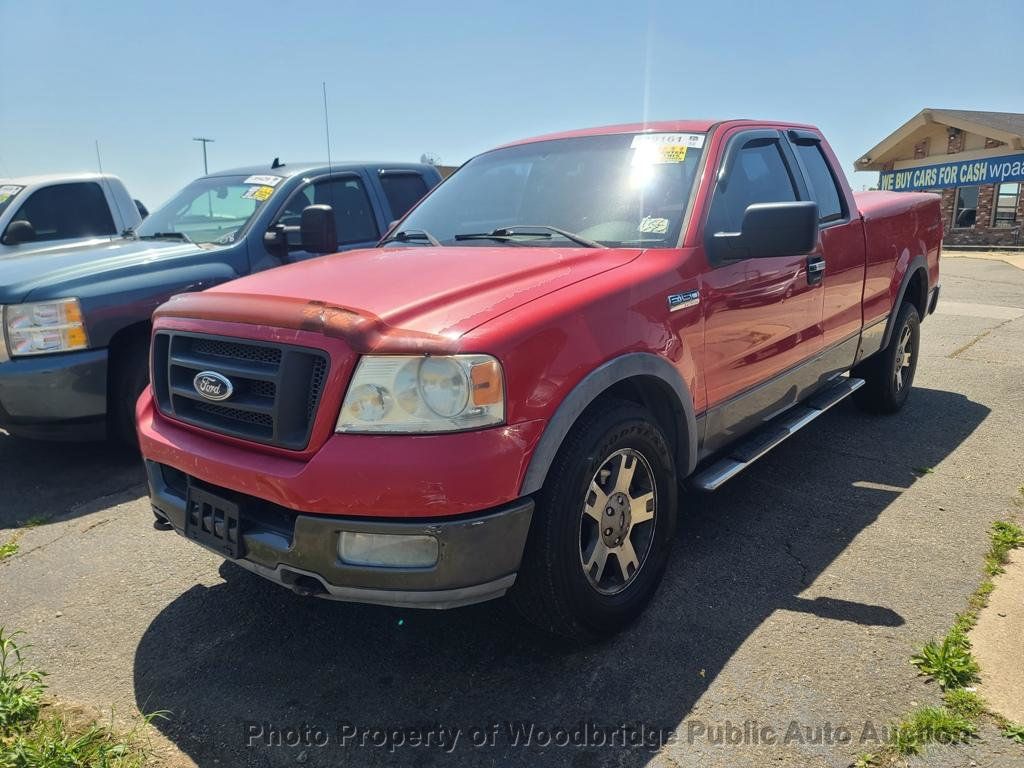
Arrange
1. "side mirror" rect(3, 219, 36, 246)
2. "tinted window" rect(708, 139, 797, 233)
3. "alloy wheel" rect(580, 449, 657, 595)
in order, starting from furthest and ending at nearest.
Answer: "side mirror" rect(3, 219, 36, 246)
"tinted window" rect(708, 139, 797, 233)
"alloy wheel" rect(580, 449, 657, 595)

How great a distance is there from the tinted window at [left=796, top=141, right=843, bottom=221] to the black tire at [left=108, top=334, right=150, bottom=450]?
402cm

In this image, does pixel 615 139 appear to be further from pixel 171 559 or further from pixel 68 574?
pixel 68 574

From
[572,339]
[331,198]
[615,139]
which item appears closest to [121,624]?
[572,339]

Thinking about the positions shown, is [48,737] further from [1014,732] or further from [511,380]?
[1014,732]

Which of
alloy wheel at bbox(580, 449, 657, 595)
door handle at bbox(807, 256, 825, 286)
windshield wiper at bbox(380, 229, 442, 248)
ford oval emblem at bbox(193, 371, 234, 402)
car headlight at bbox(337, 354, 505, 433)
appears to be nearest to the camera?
car headlight at bbox(337, 354, 505, 433)

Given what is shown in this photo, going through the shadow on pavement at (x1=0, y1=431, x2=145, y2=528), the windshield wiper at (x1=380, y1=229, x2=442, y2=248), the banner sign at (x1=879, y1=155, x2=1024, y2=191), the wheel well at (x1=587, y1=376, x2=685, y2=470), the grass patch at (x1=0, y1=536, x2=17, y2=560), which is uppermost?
the banner sign at (x1=879, y1=155, x2=1024, y2=191)

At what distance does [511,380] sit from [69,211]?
6.31 m

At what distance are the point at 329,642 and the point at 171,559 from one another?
46.3 inches

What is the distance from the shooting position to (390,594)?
2312 mm

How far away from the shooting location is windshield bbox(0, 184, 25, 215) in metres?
6.95

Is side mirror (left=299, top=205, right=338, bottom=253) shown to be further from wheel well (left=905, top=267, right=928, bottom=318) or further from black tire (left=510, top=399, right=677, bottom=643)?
wheel well (left=905, top=267, right=928, bottom=318)

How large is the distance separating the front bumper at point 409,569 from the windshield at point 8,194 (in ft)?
20.5

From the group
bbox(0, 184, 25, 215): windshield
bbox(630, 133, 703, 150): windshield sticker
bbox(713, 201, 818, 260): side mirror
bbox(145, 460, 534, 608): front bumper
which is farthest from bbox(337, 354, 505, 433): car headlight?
bbox(0, 184, 25, 215): windshield

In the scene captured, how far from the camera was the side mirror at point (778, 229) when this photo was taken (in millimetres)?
2959
